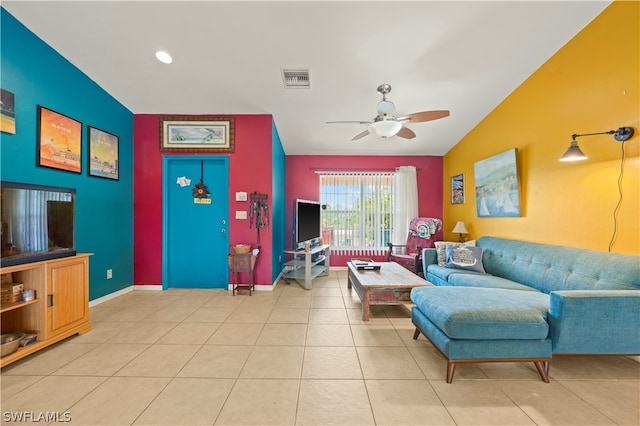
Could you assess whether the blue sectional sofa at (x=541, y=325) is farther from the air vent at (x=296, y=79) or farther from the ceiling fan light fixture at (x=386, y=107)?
the air vent at (x=296, y=79)

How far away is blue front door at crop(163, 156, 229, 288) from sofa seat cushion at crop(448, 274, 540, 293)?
10.9 feet

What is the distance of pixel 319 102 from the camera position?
3539 mm

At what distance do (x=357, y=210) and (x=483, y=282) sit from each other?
287cm

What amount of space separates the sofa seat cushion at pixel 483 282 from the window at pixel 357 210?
2.29m

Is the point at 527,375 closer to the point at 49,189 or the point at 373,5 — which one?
the point at 373,5

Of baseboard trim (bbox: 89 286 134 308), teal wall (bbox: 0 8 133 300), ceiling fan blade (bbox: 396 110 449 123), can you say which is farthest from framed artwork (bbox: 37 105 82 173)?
ceiling fan blade (bbox: 396 110 449 123)

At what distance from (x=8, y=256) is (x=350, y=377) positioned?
284 centimetres

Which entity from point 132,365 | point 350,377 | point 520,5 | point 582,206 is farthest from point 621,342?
point 132,365

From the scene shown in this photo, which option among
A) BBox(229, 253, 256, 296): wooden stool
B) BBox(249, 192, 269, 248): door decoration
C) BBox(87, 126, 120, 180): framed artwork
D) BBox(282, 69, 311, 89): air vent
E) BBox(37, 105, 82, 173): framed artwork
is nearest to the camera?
BBox(37, 105, 82, 173): framed artwork

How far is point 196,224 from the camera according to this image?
13.0 feet

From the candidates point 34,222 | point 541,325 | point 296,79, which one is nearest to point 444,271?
point 541,325

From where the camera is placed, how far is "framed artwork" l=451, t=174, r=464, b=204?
466 cm

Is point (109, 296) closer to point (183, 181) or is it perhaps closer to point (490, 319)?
point (183, 181)

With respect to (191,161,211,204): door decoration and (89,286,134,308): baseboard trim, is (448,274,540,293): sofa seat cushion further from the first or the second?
(89,286,134,308): baseboard trim
